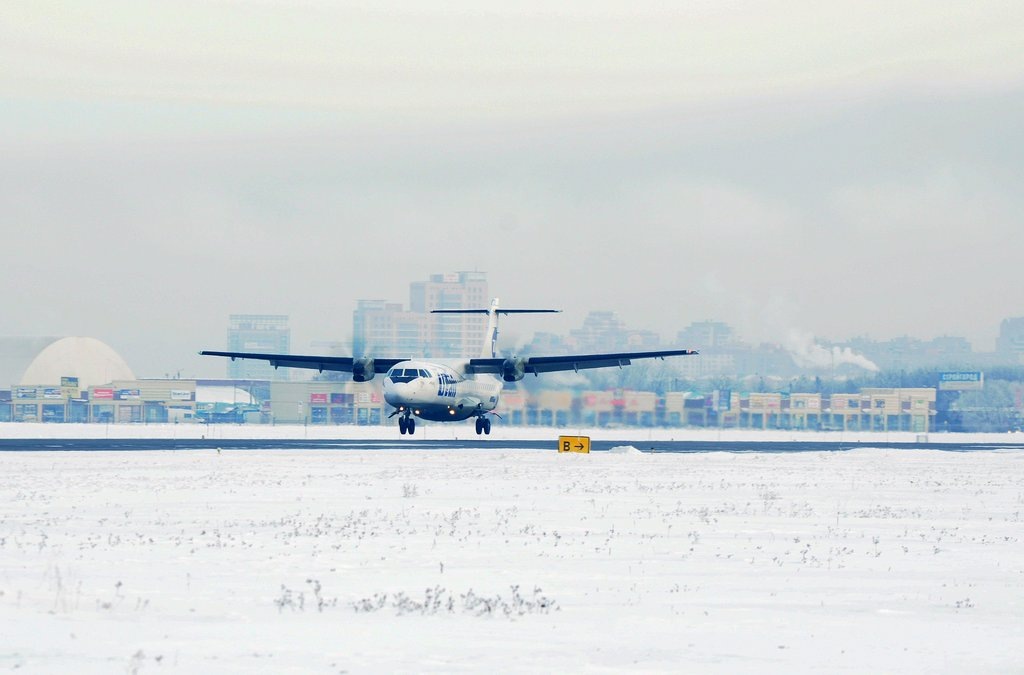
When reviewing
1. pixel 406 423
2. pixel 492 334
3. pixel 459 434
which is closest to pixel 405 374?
pixel 406 423

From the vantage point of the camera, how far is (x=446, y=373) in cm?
7094

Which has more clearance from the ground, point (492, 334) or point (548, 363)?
point (492, 334)

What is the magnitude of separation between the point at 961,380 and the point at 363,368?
11455 cm

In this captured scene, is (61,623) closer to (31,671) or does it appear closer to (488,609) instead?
(31,671)

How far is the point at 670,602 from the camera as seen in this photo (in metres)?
15.0

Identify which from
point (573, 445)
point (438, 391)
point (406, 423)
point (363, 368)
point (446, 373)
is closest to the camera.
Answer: point (573, 445)

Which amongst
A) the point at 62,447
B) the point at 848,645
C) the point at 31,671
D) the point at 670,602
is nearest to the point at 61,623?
the point at 31,671

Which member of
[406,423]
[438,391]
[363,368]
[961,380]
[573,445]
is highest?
[961,380]

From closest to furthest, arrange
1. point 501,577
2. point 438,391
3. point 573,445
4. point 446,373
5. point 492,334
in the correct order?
point 501,577 → point 573,445 → point 438,391 → point 446,373 → point 492,334

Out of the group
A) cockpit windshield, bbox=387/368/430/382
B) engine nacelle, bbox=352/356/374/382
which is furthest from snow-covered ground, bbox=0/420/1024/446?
cockpit windshield, bbox=387/368/430/382

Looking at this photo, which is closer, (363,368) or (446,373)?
(446,373)

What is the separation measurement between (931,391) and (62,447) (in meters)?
128

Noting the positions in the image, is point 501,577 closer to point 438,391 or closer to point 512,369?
point 438,391

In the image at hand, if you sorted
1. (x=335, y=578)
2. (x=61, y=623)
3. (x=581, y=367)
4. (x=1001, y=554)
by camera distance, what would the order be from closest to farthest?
(x=61, y=623), (x=335, y=578), (x=1001, y=554), (x=581, y=367)
